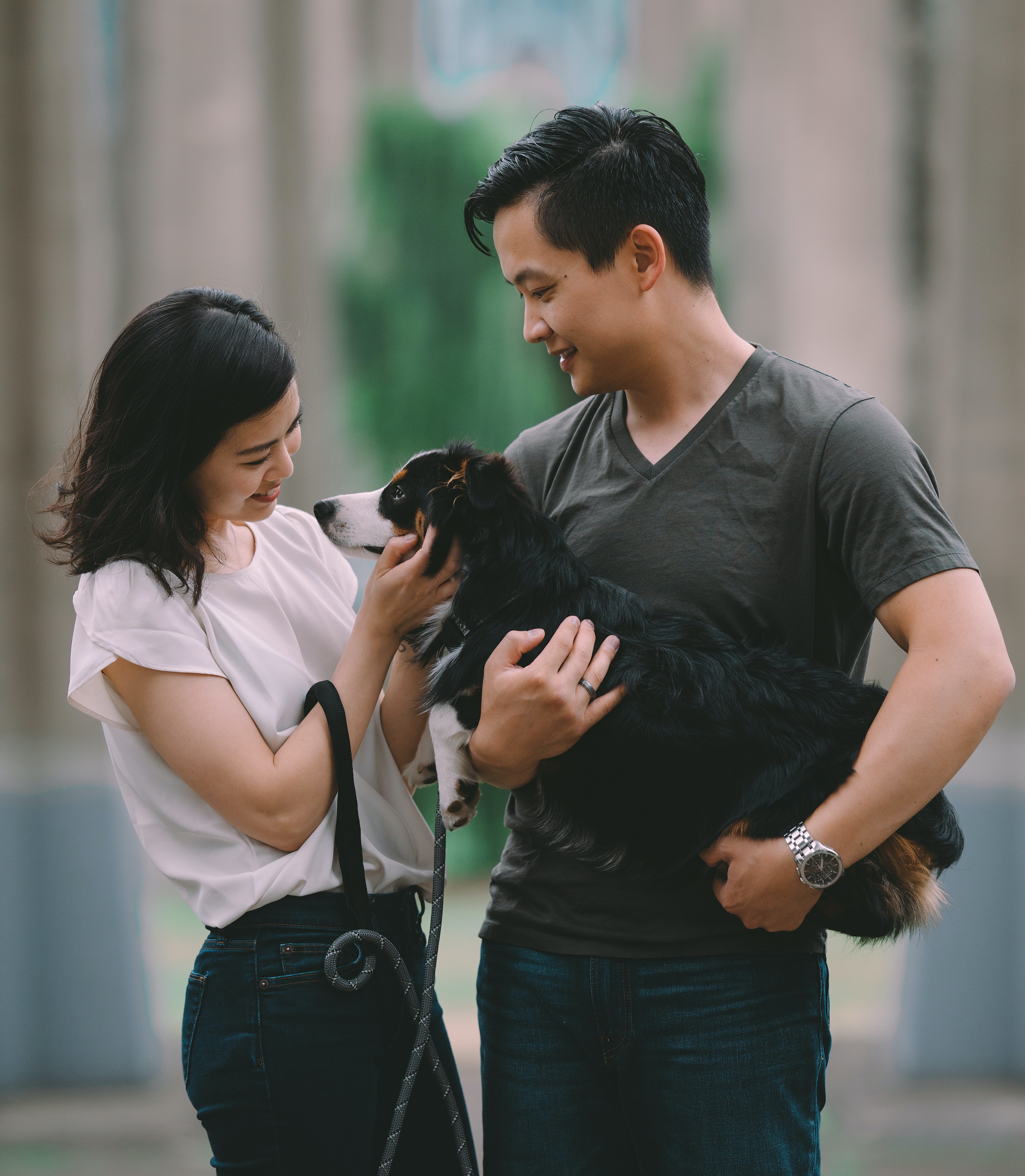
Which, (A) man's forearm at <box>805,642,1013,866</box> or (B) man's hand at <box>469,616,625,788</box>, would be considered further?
(B) man's hand at <box>469,616,625,788</box>

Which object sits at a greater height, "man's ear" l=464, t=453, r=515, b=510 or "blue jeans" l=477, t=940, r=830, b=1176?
"man's ear" l=464, t=453, r=515, b=510

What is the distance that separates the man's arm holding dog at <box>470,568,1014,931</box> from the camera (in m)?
1.11

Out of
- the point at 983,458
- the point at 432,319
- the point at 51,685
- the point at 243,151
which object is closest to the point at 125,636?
the point at 51,685

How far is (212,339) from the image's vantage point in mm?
1275

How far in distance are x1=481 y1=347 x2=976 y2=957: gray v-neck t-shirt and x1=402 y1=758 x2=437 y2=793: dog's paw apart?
0.20m

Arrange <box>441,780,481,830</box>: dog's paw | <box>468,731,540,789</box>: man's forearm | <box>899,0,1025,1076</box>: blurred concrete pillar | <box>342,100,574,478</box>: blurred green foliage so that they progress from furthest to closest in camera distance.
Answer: <box>342,100,574,478</box>: blurred green foliage
<box>899,0,1025,1076</box>: blurred concrete pillar
<box>441,780,481,830</box>: dog's paw
<box>468,731,540,789</box>: man's forearm

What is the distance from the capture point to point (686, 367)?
1.34 m

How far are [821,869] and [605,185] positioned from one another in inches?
Result: 36.0

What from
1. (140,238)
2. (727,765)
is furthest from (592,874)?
(140,238)

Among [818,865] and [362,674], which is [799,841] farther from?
[362,674]

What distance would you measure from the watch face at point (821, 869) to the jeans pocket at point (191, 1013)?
29.7 inches

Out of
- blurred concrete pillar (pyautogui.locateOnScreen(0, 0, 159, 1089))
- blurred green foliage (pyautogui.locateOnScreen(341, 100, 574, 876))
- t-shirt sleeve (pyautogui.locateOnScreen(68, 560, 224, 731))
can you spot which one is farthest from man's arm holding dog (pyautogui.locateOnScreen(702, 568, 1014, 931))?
blurred concrete pillar (pyautogui.locateOnScreen(0, 0, 159, 1089))

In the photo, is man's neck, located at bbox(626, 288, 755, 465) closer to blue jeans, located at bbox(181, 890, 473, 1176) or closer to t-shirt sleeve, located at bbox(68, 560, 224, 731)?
t-shirt sleeve, located at bbox(68, 560, 224, 731)

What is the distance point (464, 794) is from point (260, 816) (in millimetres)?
351
